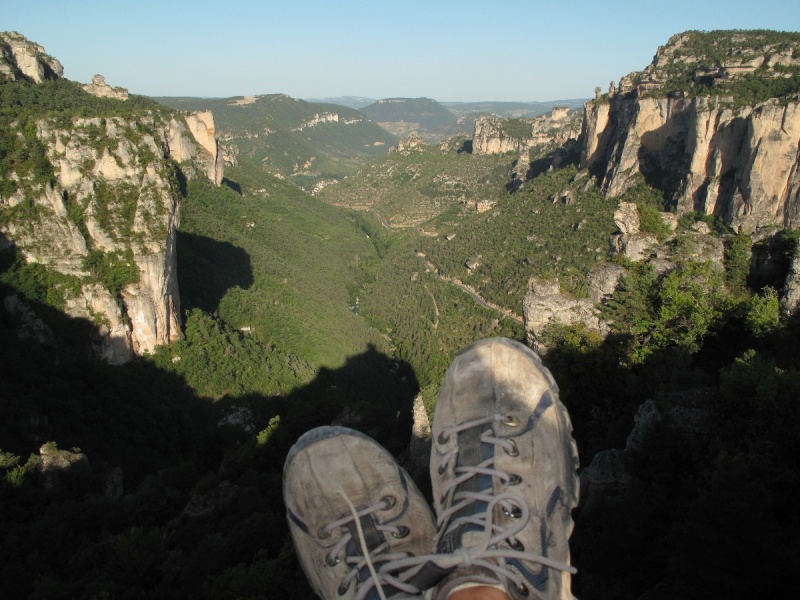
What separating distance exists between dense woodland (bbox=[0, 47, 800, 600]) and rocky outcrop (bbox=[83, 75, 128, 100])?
10.4 meters

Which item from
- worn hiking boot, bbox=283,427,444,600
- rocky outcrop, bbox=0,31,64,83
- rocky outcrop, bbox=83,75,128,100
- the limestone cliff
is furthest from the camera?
rocky outcrop, bbox=83,75,128,100

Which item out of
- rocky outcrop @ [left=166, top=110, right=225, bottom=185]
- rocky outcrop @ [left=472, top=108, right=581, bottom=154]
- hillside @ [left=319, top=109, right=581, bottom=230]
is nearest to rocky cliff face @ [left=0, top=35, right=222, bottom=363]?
rocky outcrop @ [left=166, top=110, right=225, bottom=185]

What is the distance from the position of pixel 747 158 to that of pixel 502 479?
4554 cm

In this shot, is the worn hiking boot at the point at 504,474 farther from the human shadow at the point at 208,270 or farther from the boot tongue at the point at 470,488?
the human shadow at the point at 208,270

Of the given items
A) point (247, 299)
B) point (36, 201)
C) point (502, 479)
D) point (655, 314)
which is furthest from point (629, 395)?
point (247, 299)

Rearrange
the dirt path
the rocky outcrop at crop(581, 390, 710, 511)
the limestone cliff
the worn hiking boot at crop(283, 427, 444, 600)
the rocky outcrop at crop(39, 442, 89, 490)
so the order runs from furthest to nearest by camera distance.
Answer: the dirt path
the limestone cliff
the rocky outcrop at crop(39, 442, 89, 490)
the rocky outcrop at crop(581, 390, 710, 511)
the worn hiking boot at crop(283, 427, 444, 600)

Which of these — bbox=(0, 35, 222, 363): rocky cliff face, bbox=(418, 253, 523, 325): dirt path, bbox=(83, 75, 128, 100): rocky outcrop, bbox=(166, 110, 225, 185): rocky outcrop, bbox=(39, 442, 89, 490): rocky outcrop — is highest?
bbox=(83, 75, 128, 100): rocky outcrop

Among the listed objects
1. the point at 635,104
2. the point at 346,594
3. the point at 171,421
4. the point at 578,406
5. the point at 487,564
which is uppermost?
the point at 635,104

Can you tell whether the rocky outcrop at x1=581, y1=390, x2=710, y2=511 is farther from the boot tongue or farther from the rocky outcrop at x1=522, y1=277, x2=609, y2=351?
the rocky outcrop at x1=522, y1=277, x2=609, y2=351

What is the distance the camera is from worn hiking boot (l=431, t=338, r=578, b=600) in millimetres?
4059

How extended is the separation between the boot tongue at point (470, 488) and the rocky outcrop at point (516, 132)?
115948 mm

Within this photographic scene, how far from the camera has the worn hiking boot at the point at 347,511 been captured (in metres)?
5.06

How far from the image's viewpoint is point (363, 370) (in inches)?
1809

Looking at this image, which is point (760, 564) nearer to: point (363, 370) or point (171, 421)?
point (171, 421)
